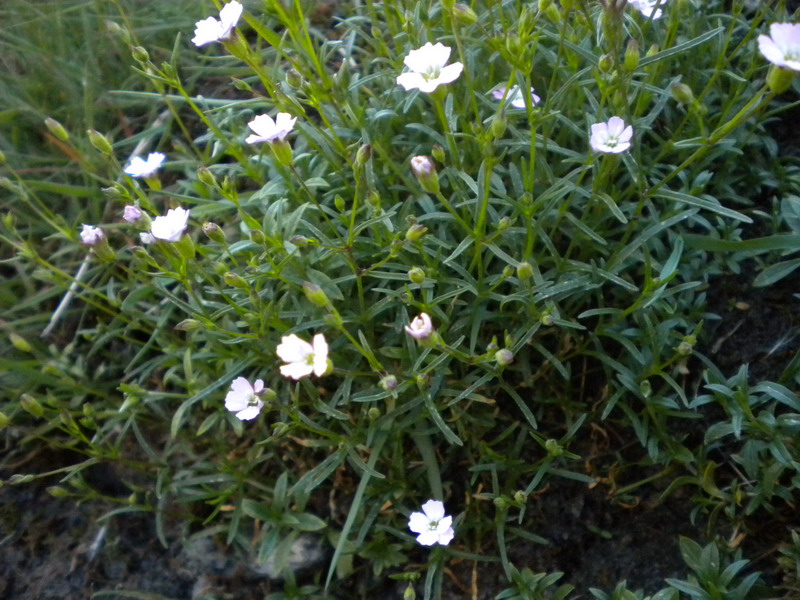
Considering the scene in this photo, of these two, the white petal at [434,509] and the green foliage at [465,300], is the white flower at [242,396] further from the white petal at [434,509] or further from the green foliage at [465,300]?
the white petal at [434,509]

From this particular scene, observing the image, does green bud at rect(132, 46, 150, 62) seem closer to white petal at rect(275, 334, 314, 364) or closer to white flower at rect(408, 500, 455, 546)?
white petal at rect(275, 334, 314, 364)

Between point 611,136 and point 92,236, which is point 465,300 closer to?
point 611,136

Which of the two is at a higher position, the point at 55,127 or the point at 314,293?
the point at 55,127

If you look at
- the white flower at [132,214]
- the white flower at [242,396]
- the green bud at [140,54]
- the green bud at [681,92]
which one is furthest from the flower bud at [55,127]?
the green bud at [681,92]

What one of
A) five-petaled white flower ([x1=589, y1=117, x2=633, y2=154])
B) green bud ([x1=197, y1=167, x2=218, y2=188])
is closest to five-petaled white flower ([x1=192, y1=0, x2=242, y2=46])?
green bud ([x1=197, y1=167, x2=218, y2=188])

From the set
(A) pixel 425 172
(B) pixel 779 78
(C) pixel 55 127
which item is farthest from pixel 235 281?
(B) pixel 779 78

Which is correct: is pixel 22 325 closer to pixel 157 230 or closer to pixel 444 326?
pixel 157 230
